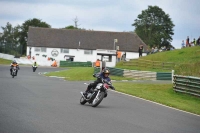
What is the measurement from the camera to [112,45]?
104 meters

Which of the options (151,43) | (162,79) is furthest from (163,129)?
(151,43)

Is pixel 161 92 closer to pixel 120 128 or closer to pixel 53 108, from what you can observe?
pixel 53 108

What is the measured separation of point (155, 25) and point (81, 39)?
2270 centimetres

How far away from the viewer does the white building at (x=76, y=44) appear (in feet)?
338

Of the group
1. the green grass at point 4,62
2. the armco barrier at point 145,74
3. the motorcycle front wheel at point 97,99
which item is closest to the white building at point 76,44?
the green grass at point 4,62

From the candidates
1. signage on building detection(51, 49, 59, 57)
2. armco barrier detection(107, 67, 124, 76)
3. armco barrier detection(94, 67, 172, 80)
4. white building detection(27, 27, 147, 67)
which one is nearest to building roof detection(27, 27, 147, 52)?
white building detection(27, 27, 147, 67)

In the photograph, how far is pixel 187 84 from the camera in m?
29.5

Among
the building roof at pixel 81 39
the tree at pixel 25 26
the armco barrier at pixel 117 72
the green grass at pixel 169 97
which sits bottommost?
the green grass at pixel 169 97

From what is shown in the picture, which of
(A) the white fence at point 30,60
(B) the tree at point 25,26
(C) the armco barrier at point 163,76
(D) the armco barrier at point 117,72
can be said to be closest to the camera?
(C) the armco barrier at point 163,76

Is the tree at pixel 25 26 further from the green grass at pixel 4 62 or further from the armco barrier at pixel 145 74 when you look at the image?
the armco barrier at pixel 145 74

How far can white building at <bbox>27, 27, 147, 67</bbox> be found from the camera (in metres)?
103

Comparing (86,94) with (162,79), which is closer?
(86,94)

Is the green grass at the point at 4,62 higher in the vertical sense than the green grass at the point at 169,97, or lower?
higher

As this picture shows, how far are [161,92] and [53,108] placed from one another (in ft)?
53.4
